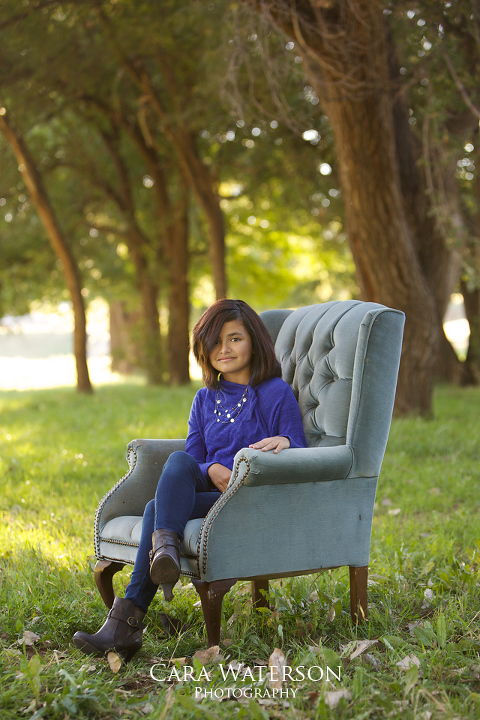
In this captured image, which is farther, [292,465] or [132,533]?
[132,533]

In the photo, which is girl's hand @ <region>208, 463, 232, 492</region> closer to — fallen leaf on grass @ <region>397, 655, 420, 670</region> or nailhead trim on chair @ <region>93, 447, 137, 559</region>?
nailhead trim on chair @ <region>93, 447, 137, 559</region>

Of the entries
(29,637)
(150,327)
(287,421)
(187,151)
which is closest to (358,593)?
(287,421)

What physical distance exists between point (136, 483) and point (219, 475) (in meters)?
0.50

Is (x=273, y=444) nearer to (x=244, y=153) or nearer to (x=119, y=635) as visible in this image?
(x=119, y=635)

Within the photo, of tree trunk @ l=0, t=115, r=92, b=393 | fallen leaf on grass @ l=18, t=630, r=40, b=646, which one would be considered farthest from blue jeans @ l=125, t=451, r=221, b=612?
tree trunk @ l=0, t=115, r=92, b=393

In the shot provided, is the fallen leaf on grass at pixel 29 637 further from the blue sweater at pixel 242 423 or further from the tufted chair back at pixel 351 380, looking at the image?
the tufted chair back at pixel 351 380

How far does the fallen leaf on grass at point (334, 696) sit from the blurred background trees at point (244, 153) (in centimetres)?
538

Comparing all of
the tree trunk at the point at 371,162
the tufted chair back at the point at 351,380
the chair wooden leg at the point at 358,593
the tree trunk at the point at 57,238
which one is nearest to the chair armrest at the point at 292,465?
the tufted chair back at the point at 351,380

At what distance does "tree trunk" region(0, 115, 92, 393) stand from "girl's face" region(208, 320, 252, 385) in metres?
10.6

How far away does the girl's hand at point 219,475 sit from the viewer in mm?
3369

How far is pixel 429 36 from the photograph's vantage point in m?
7.04

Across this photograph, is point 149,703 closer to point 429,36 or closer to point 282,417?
point 282,417

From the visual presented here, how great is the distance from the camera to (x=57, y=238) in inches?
553

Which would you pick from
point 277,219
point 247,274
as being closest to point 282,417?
point 277,219
